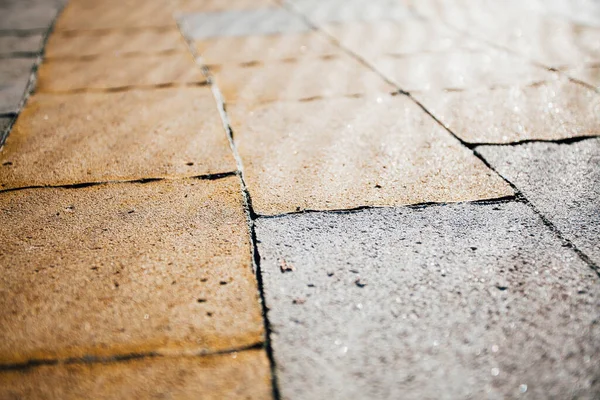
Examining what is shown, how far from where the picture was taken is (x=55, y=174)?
248 centimetres

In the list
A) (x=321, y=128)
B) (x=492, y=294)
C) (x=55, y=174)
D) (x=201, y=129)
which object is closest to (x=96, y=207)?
(x=55, y=174)

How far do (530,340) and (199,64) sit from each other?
314cm

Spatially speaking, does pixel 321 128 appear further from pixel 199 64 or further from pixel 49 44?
pixel 49 44

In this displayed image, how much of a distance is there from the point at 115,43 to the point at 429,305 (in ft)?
12.4

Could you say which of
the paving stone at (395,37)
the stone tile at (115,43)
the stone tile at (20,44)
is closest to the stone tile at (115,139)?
the stone tile at (115,43)

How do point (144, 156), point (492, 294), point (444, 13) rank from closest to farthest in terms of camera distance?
point (492, 294), point (144, 156), point (444, 13)

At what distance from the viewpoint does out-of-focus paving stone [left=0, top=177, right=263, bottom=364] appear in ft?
5.16

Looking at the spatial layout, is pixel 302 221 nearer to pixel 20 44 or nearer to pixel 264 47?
pixel 264 47

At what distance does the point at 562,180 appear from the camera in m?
2.38

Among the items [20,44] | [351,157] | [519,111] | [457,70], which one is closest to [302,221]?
[351,157]

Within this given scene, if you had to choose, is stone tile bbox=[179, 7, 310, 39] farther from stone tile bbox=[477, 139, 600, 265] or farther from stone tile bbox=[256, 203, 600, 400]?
stone tile bbox=[256, 203, 600, 400]

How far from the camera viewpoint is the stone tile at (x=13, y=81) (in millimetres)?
3213

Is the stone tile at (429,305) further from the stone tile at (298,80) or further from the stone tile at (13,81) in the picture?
the stone tile at (13,81)

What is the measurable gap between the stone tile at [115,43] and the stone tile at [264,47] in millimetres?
269
